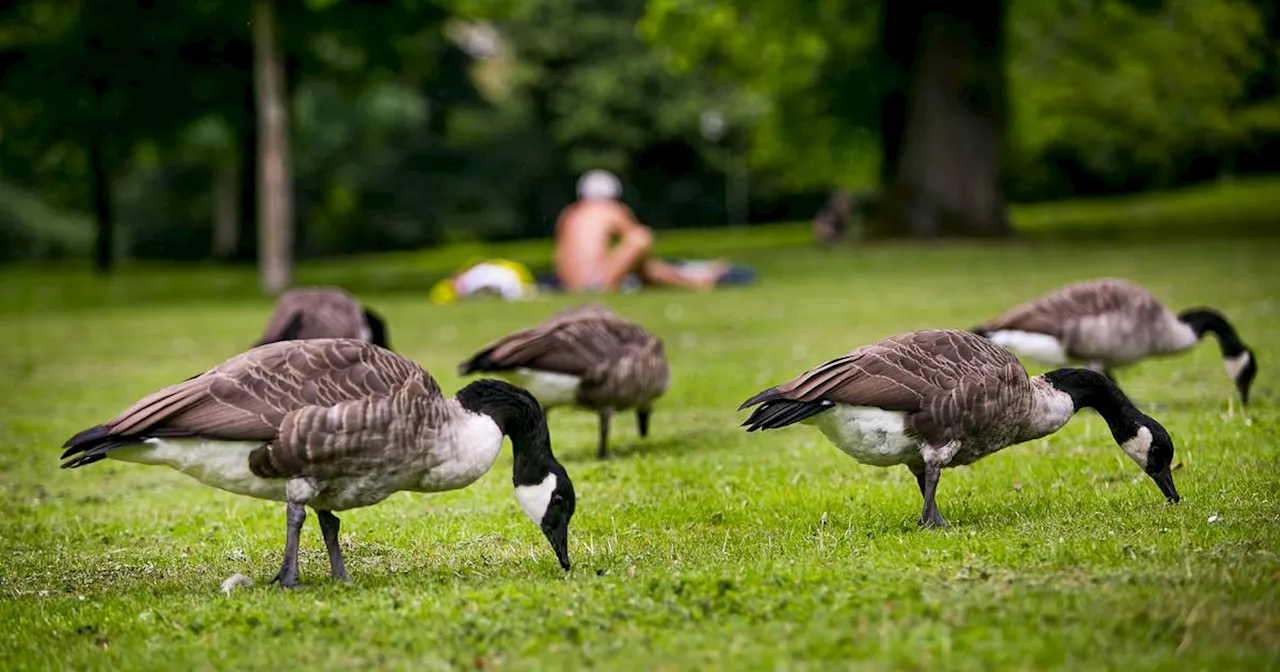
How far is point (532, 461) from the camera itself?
734 cm

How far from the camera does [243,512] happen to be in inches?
400

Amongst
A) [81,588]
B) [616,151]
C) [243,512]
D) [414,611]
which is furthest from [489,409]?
[616,151]

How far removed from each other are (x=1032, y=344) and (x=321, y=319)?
5879mm

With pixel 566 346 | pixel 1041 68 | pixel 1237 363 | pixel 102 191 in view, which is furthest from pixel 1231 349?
pixel 102 191

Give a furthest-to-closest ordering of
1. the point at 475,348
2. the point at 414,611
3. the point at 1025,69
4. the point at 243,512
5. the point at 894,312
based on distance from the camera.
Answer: the point at 1025,69
the point at 894,312
the point at 475,348
the point at 243,512
the point at 414,611

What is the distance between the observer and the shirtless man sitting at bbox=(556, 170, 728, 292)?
30906 millimetres

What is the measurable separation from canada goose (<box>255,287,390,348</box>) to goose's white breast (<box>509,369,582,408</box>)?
2130mm

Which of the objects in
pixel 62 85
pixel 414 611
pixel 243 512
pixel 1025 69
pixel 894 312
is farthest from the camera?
pixel 1025 69

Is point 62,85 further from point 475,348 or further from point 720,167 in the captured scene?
point 720,167

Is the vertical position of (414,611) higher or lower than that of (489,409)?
lower

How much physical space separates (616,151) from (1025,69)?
75.3 feet

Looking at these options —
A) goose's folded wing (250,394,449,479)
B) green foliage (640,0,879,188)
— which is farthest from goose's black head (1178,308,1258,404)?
green foliage (640,0,879,188)

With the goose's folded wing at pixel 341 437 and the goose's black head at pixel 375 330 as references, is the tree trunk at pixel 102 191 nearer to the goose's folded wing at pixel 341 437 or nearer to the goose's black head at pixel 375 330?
the goose's black head at pixel 375 330

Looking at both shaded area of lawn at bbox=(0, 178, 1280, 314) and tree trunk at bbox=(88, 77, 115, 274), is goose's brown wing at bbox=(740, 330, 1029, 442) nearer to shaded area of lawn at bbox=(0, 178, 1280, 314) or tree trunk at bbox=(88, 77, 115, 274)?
shaded area of lawn at bbox=(0, 178, 1280, 314)
